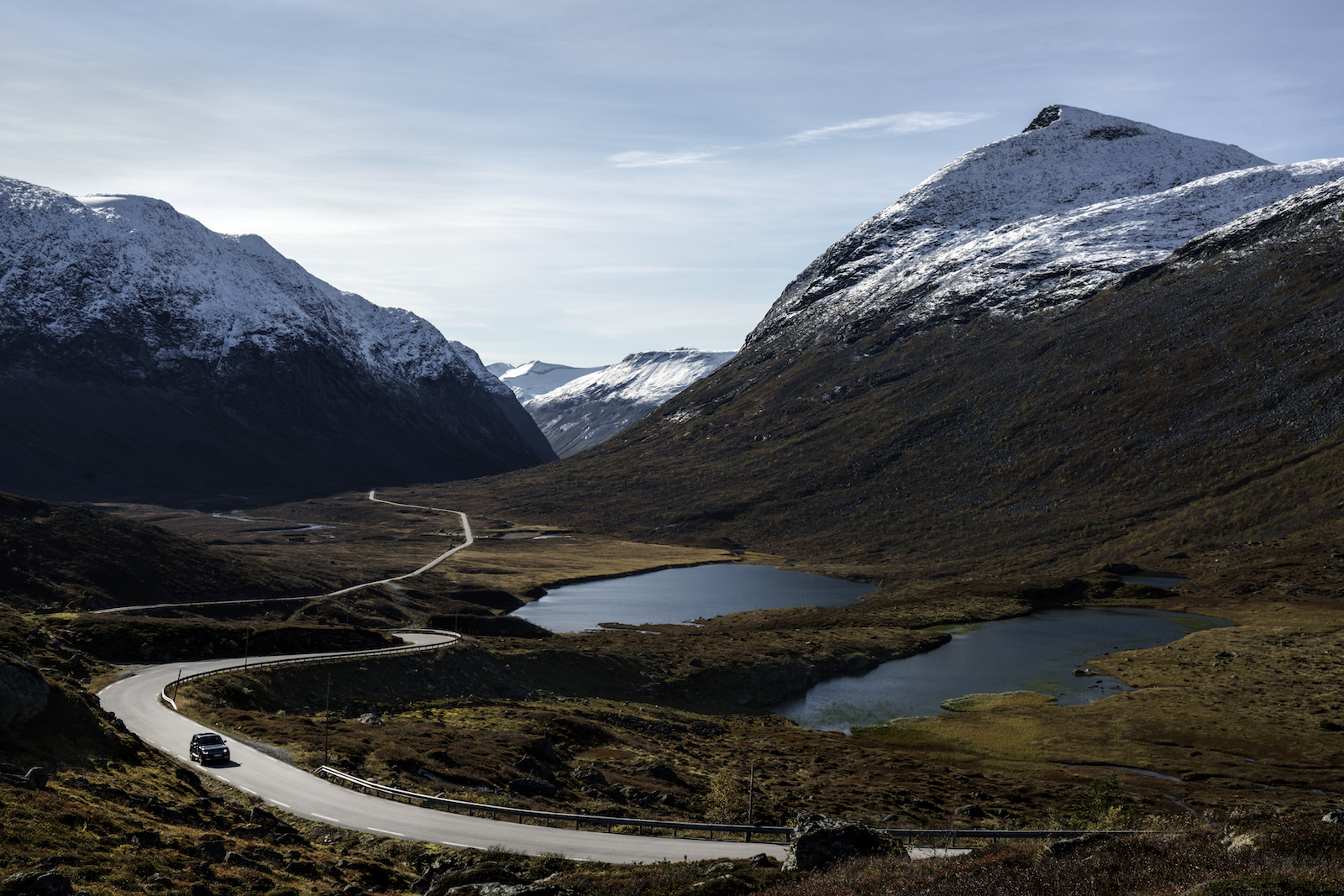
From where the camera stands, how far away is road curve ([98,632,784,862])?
3384 cm

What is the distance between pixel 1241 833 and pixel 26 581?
112 metres

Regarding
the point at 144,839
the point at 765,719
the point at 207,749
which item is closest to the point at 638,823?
the point at 144,839

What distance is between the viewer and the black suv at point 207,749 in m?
42.2

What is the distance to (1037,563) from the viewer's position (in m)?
174

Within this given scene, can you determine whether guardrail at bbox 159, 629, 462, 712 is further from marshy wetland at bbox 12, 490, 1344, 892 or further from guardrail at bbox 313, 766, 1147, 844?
guardrail at bbox 313, 766, 1147, 844

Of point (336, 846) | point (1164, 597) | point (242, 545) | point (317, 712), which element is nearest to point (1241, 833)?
point (336, 846)

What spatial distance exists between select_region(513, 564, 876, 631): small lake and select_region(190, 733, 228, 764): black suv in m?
80.1

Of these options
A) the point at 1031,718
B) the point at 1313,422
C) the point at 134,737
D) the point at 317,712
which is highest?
the point at 1313,422

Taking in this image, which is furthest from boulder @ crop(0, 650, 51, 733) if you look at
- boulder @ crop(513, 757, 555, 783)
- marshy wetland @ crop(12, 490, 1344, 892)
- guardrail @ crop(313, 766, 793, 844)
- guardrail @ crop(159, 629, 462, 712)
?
boulder @ crop(513, 757, 555, 783)

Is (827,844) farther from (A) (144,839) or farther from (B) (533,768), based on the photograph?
(B) (533,768)

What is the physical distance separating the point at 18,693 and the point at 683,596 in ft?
425

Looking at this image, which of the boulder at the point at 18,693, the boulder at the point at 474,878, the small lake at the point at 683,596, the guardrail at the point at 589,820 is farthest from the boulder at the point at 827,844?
the small lake at the point at 683,596

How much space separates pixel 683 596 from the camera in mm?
158875

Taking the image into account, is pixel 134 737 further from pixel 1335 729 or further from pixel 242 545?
pixel 242 545
